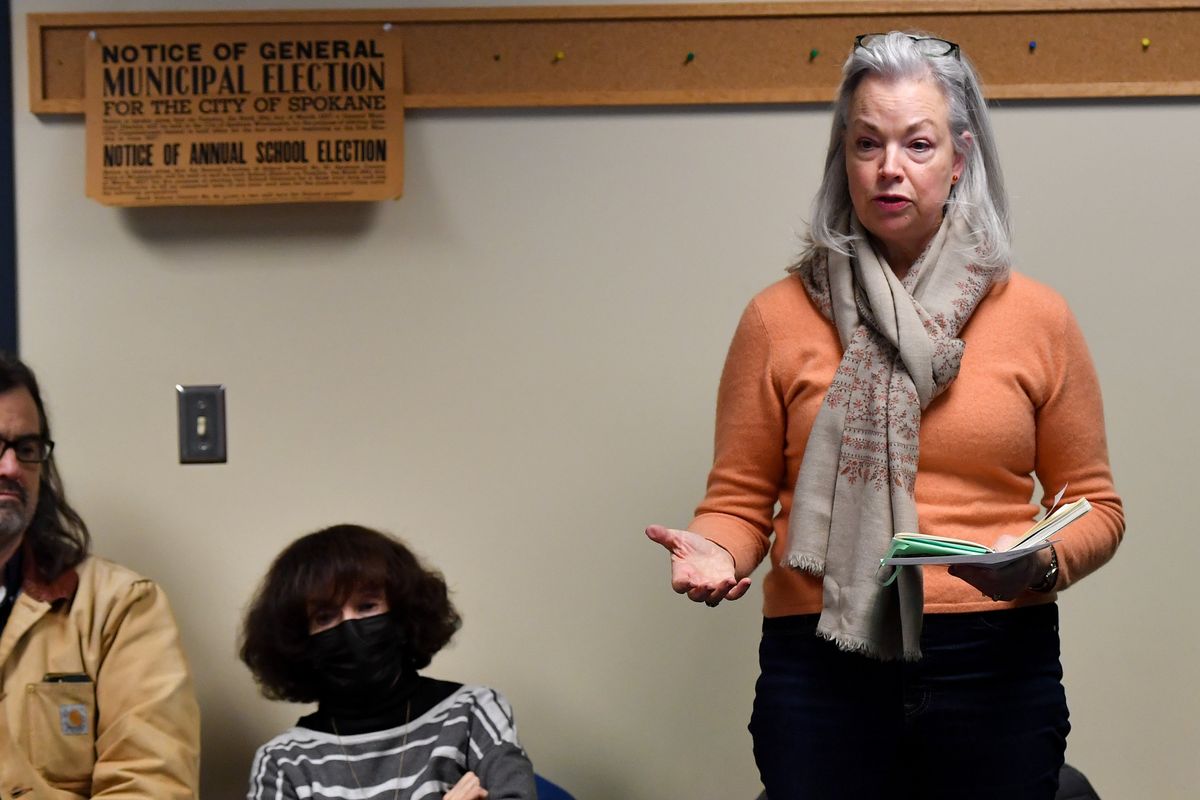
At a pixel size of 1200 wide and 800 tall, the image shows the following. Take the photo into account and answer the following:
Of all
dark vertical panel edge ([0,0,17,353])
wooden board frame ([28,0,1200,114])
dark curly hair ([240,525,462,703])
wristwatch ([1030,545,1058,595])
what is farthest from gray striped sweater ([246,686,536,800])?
wooden board frame ([28,0,1200,114])

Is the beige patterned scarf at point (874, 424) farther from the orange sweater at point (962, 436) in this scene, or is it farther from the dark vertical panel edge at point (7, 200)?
the dark vertical panel edge at point (7, 200)

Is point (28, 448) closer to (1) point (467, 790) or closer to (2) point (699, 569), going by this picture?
(1) point (467, 790)

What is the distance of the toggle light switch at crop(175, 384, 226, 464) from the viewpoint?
91.8 inches

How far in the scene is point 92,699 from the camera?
6.57 feet

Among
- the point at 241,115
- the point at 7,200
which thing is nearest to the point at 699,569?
the point at 241,115

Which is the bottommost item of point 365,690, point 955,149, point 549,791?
point 549,791

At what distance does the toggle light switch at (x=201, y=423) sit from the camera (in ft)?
7.65

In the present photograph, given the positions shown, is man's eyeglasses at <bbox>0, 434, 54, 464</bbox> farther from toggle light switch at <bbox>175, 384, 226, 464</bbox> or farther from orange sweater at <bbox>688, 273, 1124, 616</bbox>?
orange sweater at <bbox>688, 273, 1124, 616</bbox>

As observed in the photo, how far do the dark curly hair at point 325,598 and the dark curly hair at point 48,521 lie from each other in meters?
0.34

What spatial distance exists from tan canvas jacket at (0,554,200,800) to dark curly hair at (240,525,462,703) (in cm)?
16

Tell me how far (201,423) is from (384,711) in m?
0.73

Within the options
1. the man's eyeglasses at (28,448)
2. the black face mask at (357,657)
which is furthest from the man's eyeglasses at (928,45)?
the man's eyeglasses at (28,448)

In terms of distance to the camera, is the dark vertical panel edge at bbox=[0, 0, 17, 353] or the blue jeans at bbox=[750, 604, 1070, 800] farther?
the dark vertical panel edge at bbox=[0, 0, 17, 353]

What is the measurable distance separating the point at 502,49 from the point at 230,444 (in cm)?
95
